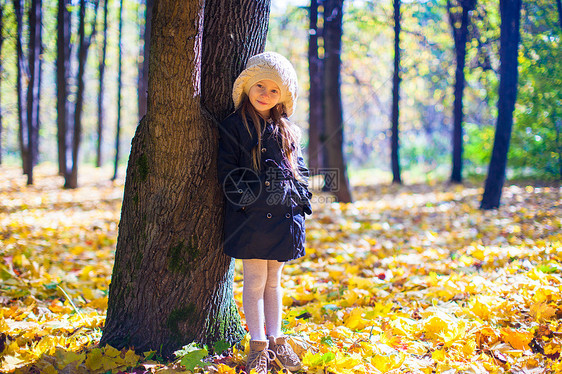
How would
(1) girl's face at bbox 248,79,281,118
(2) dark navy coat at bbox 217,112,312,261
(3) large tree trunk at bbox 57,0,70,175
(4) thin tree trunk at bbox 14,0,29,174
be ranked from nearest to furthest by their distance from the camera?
1. (2) dark navy coat at bbox 217,112,312,261
2. (1) girl's face at bbox 248,79,281,118
3. (3) large tree trunk at bbox 57,0,70,175
4. (4) thin tree trunk at bbox 14,0,29,174

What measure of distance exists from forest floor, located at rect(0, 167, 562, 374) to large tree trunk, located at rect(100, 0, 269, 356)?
0.21 meters

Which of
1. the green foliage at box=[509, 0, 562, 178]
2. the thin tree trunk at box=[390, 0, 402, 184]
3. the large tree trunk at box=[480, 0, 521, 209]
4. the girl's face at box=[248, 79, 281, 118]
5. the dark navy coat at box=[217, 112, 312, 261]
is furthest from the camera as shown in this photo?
the thin tree trunk at box=[390, 0, 402, 184]

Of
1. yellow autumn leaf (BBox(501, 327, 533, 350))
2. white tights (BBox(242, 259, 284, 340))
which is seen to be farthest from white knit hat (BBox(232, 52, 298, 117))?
yellow autumn leaf (BBox(501, 327, 533, 350))

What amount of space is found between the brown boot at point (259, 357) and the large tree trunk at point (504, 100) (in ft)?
19.9

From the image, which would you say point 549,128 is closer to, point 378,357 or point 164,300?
point 378,357

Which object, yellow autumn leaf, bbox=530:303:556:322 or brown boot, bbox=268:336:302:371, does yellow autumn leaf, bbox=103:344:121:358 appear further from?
yellow autumn leaf, bbox=530:303:556:322

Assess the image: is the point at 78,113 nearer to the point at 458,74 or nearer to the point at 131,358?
the point at 131,358

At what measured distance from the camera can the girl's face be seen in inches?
91.4

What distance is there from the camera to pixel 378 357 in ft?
7.02

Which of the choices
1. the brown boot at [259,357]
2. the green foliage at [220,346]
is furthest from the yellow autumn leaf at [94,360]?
the brown boot at [259,357]

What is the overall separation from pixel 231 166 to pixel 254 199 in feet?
0.72

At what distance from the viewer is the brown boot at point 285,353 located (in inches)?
87.7

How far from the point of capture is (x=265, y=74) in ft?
7.44

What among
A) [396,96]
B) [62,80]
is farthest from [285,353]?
[396,96]
